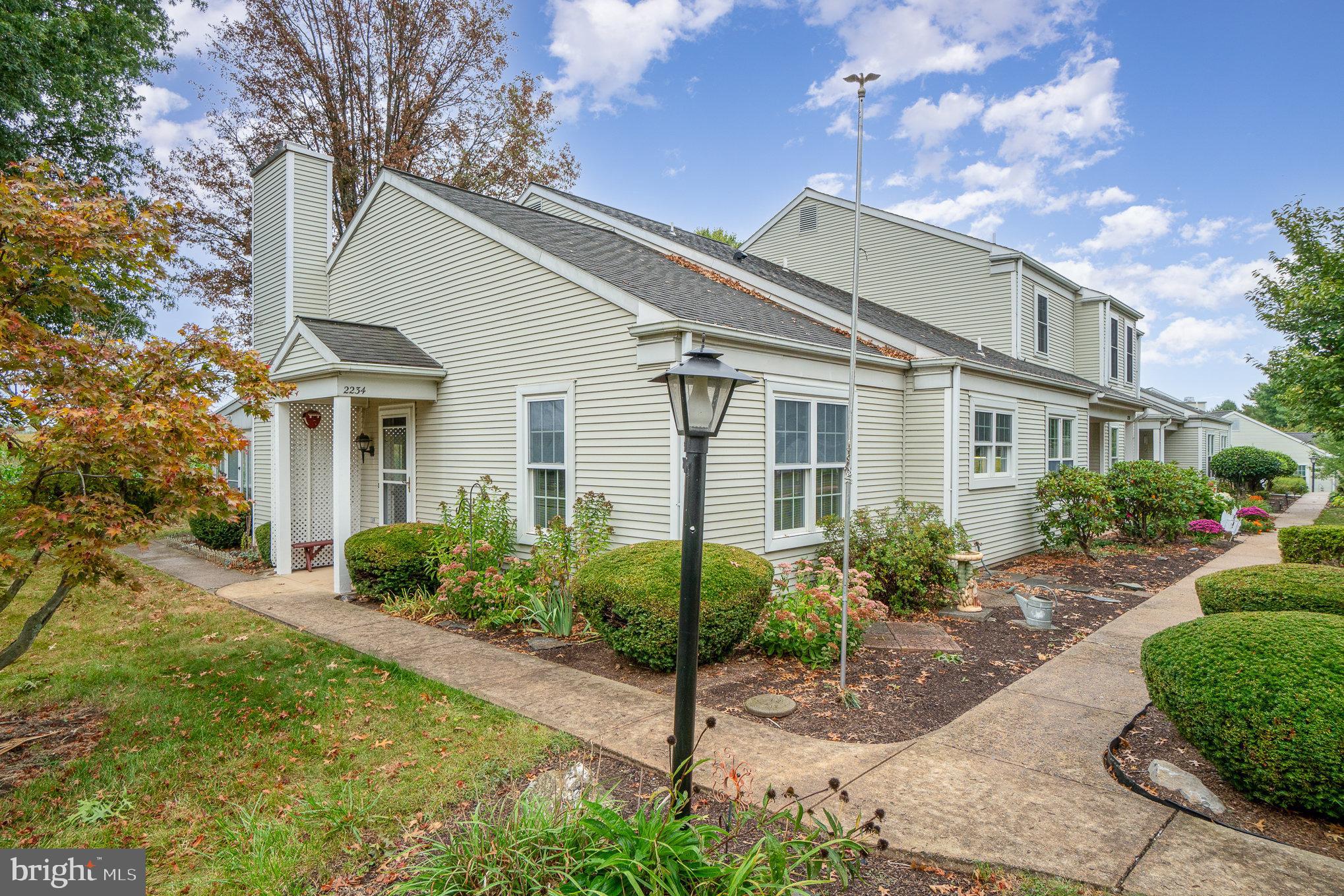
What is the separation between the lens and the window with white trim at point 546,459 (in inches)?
319

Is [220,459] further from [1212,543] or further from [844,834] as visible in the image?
[1212,543]

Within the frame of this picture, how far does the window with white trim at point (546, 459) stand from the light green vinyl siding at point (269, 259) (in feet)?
22.2

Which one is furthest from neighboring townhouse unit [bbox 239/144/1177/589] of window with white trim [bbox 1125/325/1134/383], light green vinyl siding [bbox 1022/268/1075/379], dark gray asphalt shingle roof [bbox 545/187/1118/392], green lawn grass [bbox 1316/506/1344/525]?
green lawn grass [bbox 1316/506/1344/525]

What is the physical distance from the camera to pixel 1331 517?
1775 cm

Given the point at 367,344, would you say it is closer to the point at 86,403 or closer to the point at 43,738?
the point at 86,403

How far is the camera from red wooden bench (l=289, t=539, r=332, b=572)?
1080cm

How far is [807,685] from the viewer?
540 centimetres

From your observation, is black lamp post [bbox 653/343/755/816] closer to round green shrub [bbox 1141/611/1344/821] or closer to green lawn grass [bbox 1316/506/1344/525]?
round green shrub [bbox 1141/611/1344/821]

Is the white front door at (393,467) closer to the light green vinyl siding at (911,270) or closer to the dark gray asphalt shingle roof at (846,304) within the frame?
the dark gray asphalt shingle roof at (846,304)

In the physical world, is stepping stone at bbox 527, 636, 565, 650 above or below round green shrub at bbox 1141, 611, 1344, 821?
below

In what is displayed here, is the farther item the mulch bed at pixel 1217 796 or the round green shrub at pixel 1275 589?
the round green shrub at pixel 1275 589

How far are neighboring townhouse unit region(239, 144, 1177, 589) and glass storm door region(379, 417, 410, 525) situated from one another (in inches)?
1.7

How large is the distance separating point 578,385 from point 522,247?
6.95 feet

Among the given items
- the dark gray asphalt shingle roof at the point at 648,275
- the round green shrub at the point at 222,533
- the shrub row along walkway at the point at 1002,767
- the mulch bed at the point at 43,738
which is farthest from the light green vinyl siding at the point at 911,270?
the mulch bed at the point at 43,738
